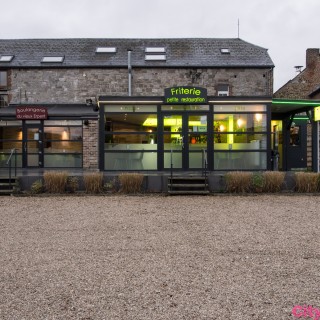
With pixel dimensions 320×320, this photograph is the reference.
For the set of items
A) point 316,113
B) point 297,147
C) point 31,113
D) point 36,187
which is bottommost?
point 36,187

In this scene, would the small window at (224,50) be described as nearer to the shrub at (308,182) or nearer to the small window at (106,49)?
the small window at (106,49)

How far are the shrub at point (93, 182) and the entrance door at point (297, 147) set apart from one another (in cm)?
1006

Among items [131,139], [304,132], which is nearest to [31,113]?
[131,139]

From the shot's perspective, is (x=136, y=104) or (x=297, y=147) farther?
(x=297, y=147)

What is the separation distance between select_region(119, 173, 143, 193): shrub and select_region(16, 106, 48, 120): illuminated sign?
8834 millimetres

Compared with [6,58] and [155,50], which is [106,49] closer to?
[155,50]

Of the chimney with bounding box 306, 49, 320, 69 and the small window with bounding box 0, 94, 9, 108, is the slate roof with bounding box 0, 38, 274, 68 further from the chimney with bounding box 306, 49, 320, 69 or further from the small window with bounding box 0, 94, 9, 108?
the chimney with bounding box 306, 49, 320, 69

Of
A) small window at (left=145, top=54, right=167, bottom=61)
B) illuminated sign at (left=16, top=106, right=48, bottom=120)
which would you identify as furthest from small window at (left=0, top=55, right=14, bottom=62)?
small window at (left=145, top=54, right=167, bottom=61)

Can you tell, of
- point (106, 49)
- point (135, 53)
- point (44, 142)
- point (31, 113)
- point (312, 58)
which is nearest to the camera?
point (31, 113)

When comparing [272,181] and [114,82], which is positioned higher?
[114,82]

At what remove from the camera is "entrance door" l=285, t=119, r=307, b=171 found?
20.2 meters

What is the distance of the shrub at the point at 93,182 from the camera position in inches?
523

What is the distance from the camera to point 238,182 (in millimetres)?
13289

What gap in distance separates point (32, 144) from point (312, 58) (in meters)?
23.9
